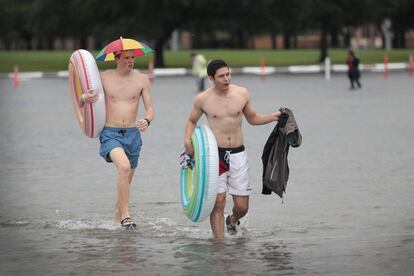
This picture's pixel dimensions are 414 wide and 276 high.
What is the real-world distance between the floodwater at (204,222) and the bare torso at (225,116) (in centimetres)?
88

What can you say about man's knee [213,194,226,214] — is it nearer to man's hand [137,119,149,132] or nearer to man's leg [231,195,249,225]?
man's leg [231,195,249,225]

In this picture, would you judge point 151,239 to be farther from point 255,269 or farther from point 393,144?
point 393,144

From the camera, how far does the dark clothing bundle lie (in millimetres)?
11805

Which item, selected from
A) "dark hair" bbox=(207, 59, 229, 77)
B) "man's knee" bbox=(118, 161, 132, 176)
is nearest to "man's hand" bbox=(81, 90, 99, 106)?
"man's knee" bbox=(118, 161, 132, 176)

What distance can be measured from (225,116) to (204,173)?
2.25 feet

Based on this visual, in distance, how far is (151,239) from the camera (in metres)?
11.8

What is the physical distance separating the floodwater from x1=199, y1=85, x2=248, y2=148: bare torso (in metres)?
0.88

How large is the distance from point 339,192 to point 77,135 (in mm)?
10878

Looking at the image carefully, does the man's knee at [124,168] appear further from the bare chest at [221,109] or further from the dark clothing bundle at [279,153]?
the dark clothing bundle at [279,153]

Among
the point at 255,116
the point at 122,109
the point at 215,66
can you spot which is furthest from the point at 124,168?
the point at 215,66

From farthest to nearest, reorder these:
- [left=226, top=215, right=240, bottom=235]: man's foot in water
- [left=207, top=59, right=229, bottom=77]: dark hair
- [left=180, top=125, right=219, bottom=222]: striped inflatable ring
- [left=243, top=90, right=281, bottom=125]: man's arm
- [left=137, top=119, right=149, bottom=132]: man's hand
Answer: [left=137, top=119, right=149, bottom=132]: man's hand
[left=226, top=215, right=240, bottom=235]: man's foot in water
[left=243, top=90, right=281, bottom=125]: man's arm
[left=207, top=59, right=229, bottom=77]: dark hair
[left=180, top=125, right=219, bottom=222]: striped inflatable ring

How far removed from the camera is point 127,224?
12375 millimetres

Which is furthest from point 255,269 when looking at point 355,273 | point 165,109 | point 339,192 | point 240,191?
point 165,109

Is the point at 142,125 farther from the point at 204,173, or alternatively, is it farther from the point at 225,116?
the point at 204,173
